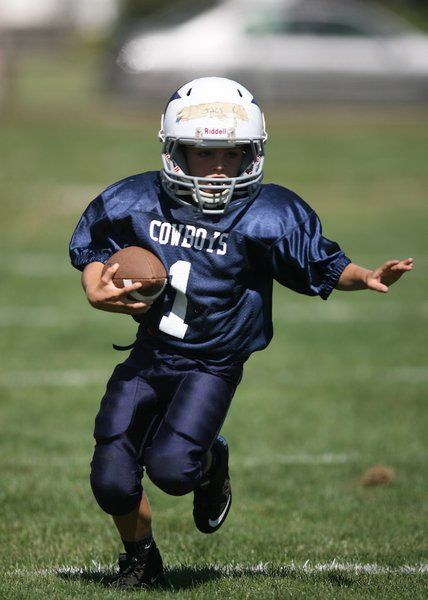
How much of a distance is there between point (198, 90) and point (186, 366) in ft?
3.68

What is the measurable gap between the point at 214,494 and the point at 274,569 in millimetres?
407

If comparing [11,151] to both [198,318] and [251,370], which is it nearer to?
[251,370]

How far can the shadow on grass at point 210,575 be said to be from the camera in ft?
15.4

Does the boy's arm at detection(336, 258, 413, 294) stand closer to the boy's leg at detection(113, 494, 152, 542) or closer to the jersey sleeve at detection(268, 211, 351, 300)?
the jersey sleeve at detection(268, 211, 351, 300)

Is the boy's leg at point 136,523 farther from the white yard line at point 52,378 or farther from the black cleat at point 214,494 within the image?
the white yard line at point 52,378

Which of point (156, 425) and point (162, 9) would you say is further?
point (162, 9)

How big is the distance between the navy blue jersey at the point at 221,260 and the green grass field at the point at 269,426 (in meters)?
0.98

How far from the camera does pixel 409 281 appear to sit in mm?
12406

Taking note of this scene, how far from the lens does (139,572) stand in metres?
4.67

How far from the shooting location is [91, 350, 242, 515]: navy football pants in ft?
14.9

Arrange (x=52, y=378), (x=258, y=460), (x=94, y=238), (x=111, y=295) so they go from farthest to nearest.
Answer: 1. (x=52, y=378)
2. (x=258, y=460)
3. (x=94, y=238)
4. (x=111, y=295)

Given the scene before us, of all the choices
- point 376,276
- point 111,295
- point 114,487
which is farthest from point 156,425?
point 376,276

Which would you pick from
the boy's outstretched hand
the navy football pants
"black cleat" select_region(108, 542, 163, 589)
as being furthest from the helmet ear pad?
"black cleat" select_region(108, 542, 163, 589)

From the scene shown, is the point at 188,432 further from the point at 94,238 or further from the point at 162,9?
the point at 162,9
